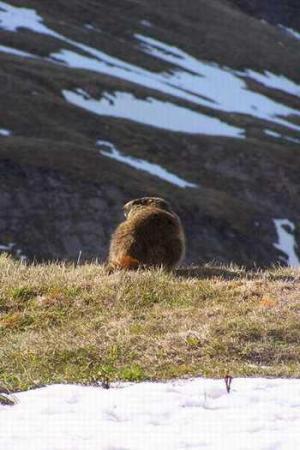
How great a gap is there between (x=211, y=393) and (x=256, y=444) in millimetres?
1286

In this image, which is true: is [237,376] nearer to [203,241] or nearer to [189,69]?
[203,241]

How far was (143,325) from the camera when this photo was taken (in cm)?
969

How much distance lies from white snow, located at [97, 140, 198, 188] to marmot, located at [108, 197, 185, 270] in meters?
45.7

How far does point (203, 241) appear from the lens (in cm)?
5197

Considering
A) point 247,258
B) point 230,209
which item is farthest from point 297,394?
point 230,209

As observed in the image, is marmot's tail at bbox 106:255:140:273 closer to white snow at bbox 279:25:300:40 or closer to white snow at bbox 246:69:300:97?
white snow at bbox 246:69:300:97

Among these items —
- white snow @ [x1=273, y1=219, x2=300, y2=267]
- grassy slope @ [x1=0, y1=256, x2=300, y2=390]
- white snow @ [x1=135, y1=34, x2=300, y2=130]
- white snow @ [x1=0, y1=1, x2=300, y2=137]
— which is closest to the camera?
grassy slope @ [x1=0, y1=256, x2=300, y2=390]

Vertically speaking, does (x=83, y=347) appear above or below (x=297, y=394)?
below

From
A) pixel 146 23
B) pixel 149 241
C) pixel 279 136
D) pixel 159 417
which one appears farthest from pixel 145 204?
pixel 146 23

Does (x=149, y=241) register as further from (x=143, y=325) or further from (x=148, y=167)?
(x=148, y=167)

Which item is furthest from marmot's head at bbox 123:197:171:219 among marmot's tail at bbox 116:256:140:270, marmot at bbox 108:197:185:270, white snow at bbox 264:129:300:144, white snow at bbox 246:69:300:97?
white snow at bbox 246:69:300:97

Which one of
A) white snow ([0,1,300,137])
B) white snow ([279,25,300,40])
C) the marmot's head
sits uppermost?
the marmot's head

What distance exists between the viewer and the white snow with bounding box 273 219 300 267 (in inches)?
2089

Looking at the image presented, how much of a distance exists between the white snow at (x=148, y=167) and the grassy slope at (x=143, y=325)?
47.1 m
